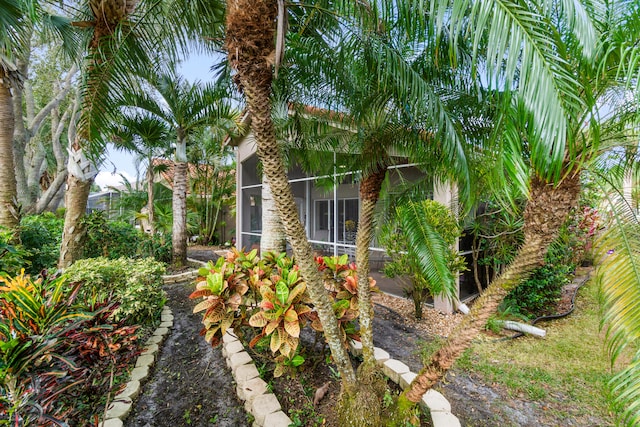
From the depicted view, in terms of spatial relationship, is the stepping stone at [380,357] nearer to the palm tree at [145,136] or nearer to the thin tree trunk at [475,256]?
the thin tree trunk at [475,256]

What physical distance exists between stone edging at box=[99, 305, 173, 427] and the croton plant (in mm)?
719

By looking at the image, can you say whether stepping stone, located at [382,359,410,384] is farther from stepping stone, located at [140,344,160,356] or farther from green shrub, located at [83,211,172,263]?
green shrub, located at [83,211,172,263]

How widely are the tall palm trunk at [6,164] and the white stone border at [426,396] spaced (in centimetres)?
687

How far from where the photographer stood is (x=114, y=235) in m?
7.06

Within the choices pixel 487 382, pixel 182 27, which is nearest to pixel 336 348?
pixel 487 382

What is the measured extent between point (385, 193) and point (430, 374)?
2294 millimetres

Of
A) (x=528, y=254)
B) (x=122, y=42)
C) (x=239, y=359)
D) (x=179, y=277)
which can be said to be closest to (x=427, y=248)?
(x=528, y=254)

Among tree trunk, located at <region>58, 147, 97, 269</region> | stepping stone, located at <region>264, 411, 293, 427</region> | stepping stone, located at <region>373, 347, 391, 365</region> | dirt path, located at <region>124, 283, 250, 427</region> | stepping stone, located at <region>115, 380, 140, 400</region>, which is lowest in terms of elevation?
dirt path, located at <region>124, 283, 250, 427</region>

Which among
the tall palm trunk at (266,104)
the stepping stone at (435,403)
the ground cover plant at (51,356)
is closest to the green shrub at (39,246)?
the ground cover plant at (51,356)

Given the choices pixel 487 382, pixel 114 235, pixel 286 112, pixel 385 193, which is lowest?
pixel 487 382

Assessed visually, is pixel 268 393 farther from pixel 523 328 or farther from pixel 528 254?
pixel 523 328

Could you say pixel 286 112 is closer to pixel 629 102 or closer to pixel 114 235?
pixel 629 102

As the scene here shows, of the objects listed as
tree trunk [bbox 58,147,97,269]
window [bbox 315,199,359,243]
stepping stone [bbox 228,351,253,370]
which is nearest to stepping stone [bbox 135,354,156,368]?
stepping stone [bbox 228,351,253,370]

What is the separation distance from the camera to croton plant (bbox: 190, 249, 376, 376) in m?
2.62
